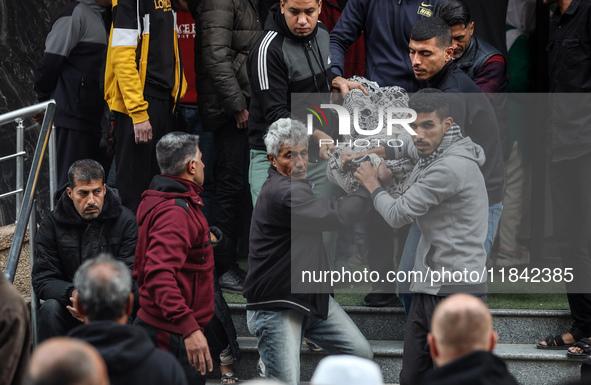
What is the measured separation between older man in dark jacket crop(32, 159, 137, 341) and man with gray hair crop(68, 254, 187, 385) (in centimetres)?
191

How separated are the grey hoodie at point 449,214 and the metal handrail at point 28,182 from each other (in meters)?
2.17

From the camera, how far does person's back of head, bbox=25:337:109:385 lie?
253cm

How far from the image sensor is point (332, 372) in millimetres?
2627

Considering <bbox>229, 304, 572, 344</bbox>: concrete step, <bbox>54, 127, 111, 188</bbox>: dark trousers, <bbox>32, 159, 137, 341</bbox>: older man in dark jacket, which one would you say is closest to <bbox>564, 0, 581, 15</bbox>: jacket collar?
<bbox>229, 304, 572, 344</bbox>: concrete step

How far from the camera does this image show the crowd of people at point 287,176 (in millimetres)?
4422

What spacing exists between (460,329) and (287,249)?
1797mm

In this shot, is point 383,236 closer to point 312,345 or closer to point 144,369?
point 312,345

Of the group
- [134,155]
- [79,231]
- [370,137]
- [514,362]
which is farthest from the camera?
[134,155]

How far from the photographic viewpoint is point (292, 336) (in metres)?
4.62

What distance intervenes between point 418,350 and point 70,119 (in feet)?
10.3

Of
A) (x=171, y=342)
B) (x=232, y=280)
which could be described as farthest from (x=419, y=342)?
(x=232, y=280)

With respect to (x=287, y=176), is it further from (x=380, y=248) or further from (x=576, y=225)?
(x=576, y=225)

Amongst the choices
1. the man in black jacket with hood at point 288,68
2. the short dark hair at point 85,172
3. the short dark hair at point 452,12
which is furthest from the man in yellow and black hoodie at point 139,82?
the short dark hair at point 452,12

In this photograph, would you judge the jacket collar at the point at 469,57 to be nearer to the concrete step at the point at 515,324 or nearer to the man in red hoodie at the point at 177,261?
the concrete step at the point at 515,324
